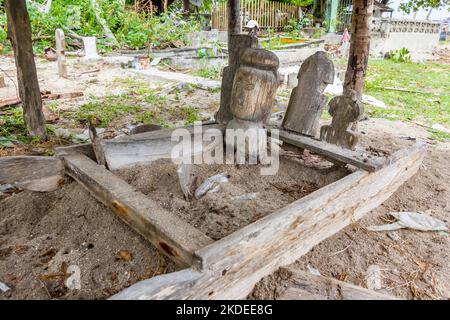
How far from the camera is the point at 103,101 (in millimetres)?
6086

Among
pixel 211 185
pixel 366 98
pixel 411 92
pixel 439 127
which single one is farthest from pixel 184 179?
pixel 411 92

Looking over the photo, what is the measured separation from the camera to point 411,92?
24.7ft

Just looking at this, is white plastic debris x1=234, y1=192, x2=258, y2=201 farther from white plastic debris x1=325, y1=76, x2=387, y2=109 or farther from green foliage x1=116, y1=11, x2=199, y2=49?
green foliage x1=116, y1=11, x2=199, y2=49

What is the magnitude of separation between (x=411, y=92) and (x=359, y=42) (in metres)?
4.16

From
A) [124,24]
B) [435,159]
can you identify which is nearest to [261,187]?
[435,159]

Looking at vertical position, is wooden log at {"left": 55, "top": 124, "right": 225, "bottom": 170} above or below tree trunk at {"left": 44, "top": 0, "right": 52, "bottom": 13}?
below

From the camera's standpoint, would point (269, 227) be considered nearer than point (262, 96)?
Result: Yes

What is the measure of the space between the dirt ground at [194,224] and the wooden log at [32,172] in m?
0.07

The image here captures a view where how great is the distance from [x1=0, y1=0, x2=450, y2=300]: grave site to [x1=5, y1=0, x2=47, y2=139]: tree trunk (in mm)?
29

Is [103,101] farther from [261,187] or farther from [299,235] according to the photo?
[299,235]

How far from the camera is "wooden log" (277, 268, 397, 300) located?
168 cm

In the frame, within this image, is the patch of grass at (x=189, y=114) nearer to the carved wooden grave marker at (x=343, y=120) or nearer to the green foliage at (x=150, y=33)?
the carved wooden grave marker at (x=343, y=120)

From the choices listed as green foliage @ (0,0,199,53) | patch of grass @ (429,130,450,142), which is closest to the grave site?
patch of grass @ (429,130,450,142)
